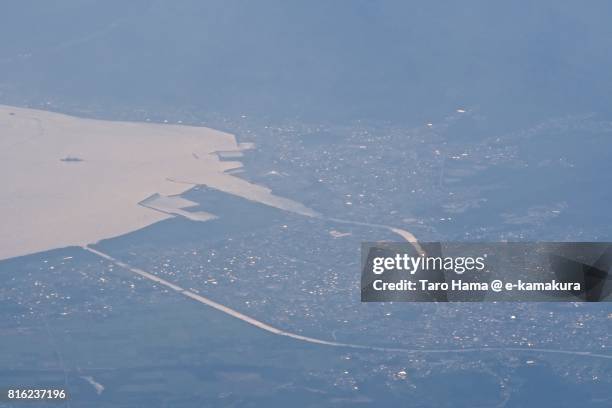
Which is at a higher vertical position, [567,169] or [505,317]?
[567,169]

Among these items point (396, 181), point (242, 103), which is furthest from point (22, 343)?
point (242, 103)

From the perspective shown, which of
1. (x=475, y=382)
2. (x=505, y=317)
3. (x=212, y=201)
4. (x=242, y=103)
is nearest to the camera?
(x=475, y=382)

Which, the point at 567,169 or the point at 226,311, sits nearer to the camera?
the point at 226,311

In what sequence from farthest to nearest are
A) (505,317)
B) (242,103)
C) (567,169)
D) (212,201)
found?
(242,103)
(567,169)
(212,201)
(505,317)

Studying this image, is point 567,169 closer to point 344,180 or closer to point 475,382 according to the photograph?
point 344,180

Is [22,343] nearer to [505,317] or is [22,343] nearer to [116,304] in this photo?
[116,304]

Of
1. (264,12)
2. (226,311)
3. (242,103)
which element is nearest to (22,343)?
(226,311)

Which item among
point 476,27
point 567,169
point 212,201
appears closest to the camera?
point 212,201

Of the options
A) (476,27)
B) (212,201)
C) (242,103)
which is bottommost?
(212,201)

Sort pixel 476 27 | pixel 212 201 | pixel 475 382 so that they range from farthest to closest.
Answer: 1. pixel 476 27
2. pixel 212 201
3. pixel 475 382
